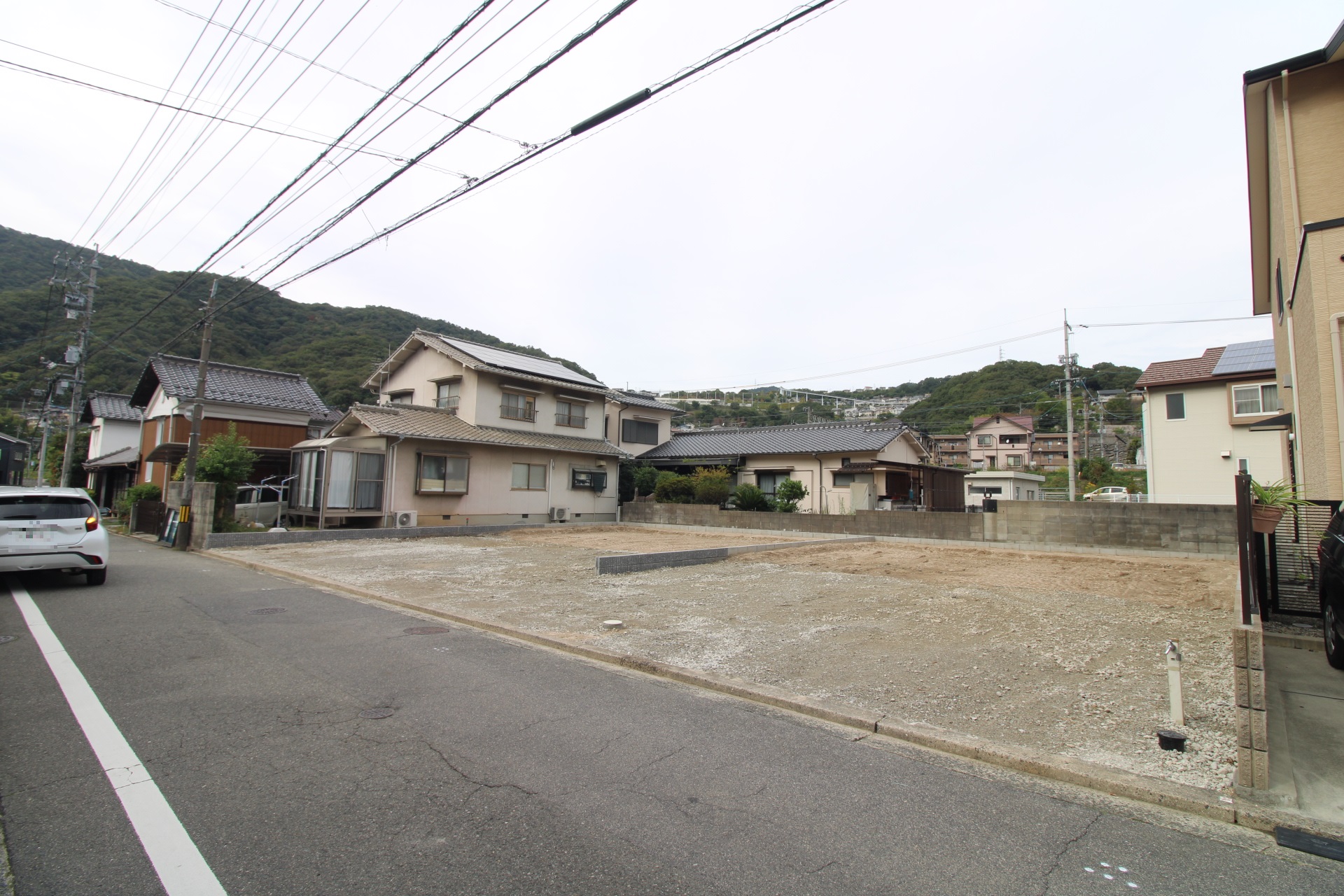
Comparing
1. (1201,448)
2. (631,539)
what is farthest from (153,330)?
(1201,448)

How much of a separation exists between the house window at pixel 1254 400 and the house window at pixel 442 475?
2425 centimetres

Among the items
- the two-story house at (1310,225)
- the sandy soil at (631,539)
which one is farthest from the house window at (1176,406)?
the sandy soil at (631,539)

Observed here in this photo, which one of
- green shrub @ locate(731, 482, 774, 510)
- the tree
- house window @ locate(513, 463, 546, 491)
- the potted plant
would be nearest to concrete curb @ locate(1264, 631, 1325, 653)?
the potted plant

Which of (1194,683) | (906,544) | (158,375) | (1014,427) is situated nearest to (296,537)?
(158,375)

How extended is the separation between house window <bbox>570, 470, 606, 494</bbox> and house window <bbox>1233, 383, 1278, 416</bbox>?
2112cm

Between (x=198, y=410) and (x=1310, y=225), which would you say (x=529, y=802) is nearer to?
(x=1310, y=225)

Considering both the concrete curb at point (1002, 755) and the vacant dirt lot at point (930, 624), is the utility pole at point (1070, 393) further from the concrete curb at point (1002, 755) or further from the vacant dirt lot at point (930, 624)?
the concrete curb at point (1002, 755)

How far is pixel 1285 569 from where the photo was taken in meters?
7.45

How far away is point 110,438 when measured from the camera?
31.4m

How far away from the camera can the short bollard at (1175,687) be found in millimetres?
4062

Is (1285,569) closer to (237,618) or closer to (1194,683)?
(1194,683)

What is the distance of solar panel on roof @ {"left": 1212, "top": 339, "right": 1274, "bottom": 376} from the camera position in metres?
19.0

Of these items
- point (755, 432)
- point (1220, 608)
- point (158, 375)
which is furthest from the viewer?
point (755, 432)

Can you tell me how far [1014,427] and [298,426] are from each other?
54475 millimetres
